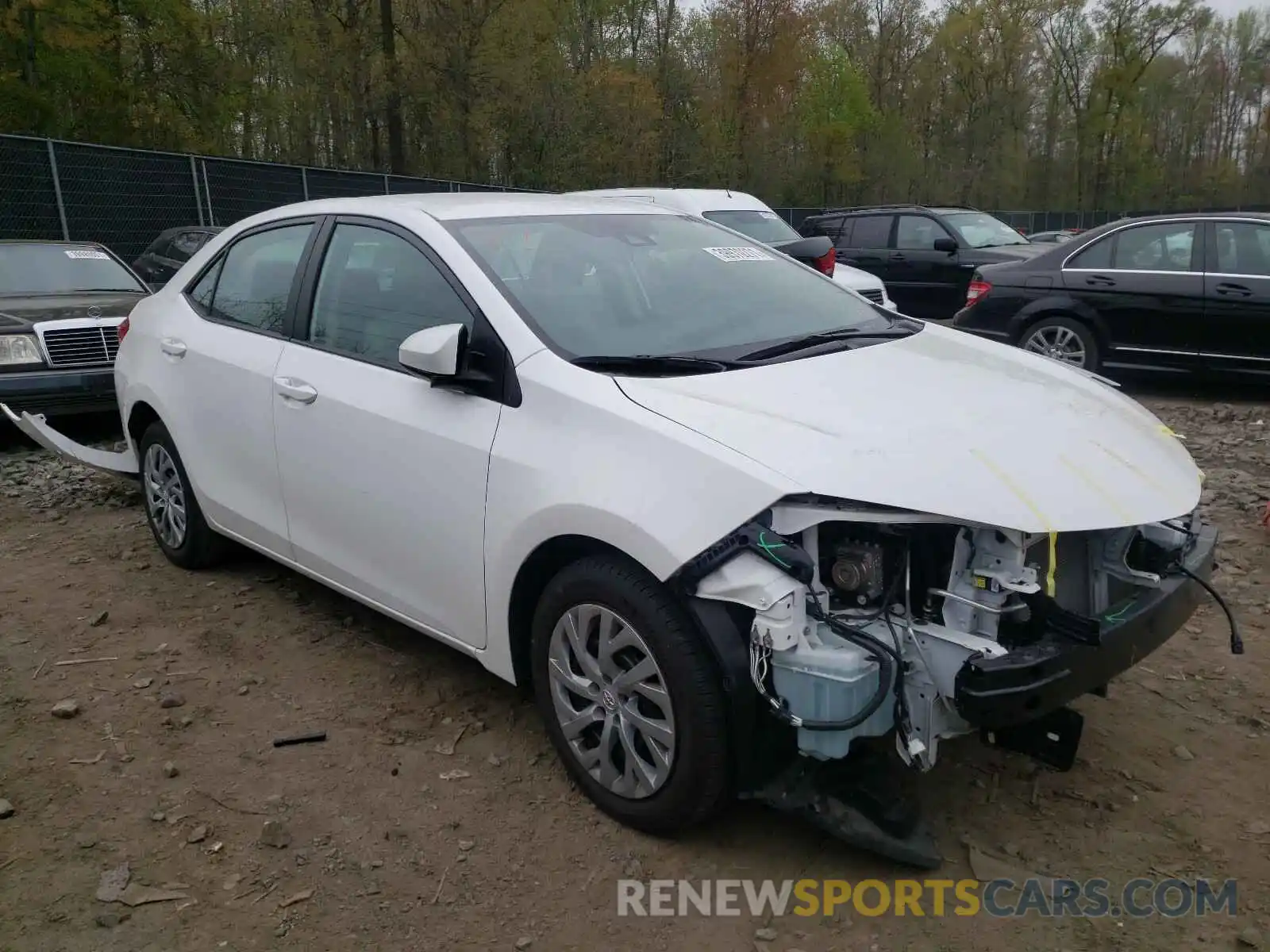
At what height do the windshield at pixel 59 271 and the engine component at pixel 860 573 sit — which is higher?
the windshield at pixel 59 271

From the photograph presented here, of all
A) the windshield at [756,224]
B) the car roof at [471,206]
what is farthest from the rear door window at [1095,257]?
the car roof at [471,206]

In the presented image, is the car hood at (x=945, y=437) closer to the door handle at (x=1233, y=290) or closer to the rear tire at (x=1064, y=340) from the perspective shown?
the door handle at (x=1233, y=290)

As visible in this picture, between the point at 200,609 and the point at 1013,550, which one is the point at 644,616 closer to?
the point at 1013,550

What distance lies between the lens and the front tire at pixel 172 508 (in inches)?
187

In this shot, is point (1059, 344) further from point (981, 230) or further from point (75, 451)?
point (75, 451)

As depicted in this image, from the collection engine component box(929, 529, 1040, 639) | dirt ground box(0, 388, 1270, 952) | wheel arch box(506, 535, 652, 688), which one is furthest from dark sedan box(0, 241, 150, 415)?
engine component box(929, 529, 1040, 639)

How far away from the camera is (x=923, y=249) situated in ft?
44.5

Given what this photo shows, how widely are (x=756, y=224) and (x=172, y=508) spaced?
784cm

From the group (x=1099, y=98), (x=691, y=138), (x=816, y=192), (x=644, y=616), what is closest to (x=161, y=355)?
(x=644, y=616)

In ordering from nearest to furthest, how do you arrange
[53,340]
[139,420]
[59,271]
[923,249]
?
[139,420] → [53,340] → [59,271] → [923,249]

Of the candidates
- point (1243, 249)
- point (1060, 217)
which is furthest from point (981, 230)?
point (1060, 217)

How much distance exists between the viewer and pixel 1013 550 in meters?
2.55

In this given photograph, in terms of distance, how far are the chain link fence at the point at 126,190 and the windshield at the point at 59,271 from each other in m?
5.62

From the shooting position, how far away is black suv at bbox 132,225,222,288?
13320 mm
